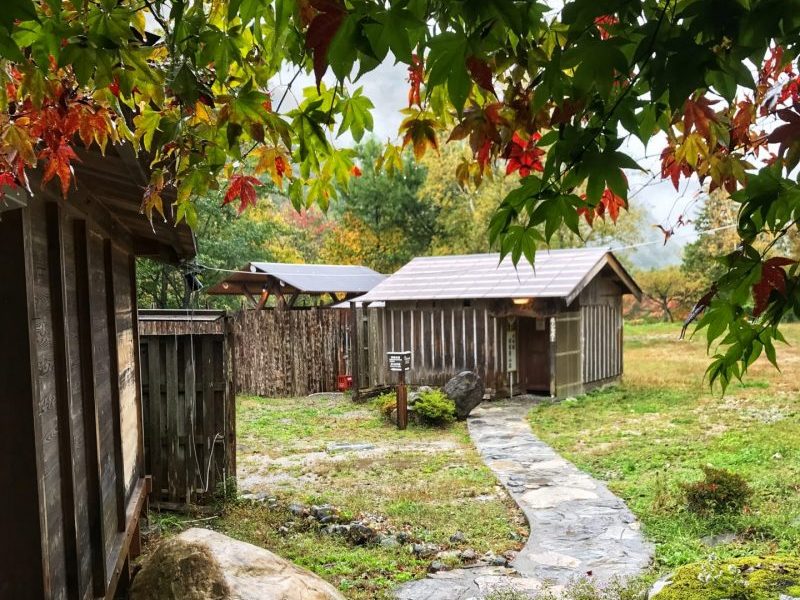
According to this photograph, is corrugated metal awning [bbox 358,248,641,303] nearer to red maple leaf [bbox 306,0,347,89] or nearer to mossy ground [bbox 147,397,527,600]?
mossy ground [bbox 147,397,527,600]

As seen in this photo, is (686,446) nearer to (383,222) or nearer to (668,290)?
(383,222)

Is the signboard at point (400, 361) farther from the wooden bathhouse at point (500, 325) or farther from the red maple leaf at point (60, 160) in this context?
the red maple leaf at point (60, 160)

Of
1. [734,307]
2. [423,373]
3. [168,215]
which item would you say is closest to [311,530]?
[168,215]

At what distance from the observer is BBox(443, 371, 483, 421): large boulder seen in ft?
45.0

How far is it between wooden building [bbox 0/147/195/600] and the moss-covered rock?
315cm

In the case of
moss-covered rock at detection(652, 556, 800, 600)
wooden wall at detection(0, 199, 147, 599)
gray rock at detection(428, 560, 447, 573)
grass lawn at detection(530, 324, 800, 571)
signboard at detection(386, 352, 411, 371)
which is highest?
wooden wall at detection(0, 199, 147, 599)

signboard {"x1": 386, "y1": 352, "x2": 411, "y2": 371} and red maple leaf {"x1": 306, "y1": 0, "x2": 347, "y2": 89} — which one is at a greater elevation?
red maple leaf {"x1": 306, "y1": 0, "x2": 347, "y2": 89}

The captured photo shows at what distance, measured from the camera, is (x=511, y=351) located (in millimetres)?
16047

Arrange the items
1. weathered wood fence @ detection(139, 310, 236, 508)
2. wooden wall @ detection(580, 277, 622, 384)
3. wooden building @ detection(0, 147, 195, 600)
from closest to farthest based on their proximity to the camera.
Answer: wooden building @ detection(0, 147, 195, 600)
weathered wood fence @ detection(139, 310, 236, 508)
wooden wall @ detection(580, 277, 622, 384)

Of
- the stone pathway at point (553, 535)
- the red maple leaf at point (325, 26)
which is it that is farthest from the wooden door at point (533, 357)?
the red maple leaf at point (325, 26)

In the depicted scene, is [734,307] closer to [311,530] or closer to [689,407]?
[311,530]

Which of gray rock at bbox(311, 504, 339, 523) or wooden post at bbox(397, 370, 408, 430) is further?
wooden post at bbox(397, 370, 408, 430)

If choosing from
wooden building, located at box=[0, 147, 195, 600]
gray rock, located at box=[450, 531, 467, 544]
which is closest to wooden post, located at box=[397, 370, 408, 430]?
gray rock, located at box=[450, 531, 467, 544]

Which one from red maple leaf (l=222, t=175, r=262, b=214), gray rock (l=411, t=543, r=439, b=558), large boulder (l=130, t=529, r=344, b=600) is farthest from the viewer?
gray rock (l=411, t=543, r=439, b=558)
